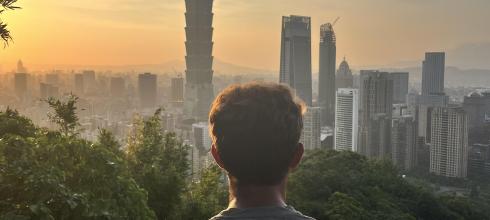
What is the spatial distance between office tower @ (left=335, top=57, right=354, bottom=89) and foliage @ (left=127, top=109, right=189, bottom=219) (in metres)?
67.3

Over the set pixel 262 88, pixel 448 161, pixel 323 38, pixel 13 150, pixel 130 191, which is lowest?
pixel 448 161

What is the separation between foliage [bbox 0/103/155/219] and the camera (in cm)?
320

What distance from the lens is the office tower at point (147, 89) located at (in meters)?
54.7

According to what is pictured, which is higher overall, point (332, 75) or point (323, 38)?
point (323, 38)

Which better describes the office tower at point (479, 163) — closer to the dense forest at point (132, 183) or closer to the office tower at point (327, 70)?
the dense forest at point (132, 183)

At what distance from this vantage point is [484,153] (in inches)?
1308

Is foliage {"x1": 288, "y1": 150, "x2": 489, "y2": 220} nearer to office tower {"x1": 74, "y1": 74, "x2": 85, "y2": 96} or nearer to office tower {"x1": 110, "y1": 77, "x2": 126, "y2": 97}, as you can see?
office tower {"x1": 74, "y1": 74, "x2": 85, "y2": 96}

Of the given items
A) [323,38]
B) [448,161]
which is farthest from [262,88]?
[323,38]

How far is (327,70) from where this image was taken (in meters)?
73.1

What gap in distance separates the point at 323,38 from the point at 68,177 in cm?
7453

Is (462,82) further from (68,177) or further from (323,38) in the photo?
(68,177)

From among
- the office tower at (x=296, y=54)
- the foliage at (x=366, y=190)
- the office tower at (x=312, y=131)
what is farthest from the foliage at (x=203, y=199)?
the office tower at (x=296, y=54)

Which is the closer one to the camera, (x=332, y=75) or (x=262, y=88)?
(x=262, y=88)

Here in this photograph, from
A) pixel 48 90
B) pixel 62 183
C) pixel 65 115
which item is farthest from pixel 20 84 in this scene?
pixel 62 183
